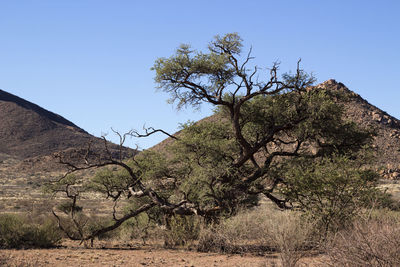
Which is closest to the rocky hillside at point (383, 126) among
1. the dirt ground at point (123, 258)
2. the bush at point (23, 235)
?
the dirt ground at point (123, 258)

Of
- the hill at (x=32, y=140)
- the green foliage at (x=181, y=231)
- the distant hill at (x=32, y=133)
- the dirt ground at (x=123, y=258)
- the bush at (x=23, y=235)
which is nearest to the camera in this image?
the dirt ground at (x=123, y=258)

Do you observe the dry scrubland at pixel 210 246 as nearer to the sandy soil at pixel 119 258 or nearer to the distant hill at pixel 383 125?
the sandy soil at pixel 119 258

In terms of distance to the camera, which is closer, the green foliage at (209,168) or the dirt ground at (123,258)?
the dirt ground at (123,258)

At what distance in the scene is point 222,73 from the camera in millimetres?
16875

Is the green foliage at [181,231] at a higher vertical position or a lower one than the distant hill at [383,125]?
lower

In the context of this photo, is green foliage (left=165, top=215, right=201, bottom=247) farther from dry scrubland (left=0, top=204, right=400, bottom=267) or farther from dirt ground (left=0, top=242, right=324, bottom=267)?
dirt ground (left=0, top=242, right=324, bottom=267)

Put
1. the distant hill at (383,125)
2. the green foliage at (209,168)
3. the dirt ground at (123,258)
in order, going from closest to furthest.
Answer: the dirt ground at (123,258)
the green foliage at (209,168)
the distant hill at (383,125)

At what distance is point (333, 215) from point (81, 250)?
7.30 m

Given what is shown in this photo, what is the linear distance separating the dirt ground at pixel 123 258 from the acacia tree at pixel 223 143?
1.73 m

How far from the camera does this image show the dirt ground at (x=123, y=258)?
1088 cm

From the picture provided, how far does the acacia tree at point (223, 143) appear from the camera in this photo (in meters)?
15.2

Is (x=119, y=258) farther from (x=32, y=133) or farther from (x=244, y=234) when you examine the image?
(x=32, y=133)

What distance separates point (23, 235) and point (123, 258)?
4128 mm

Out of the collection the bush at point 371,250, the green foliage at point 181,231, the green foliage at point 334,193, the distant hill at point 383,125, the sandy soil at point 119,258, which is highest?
the distant hill at point 383,125
